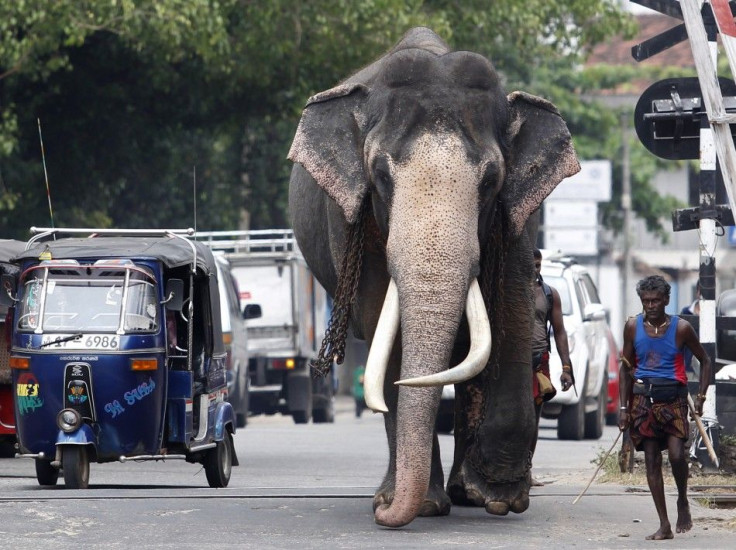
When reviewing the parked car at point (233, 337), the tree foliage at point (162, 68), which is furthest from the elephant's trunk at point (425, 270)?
the tree foliage at point (162, 68)

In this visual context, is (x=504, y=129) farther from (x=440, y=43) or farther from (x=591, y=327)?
(x=591, y=327)

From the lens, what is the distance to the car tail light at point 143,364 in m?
13.4

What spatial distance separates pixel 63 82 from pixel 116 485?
1344 centimetres

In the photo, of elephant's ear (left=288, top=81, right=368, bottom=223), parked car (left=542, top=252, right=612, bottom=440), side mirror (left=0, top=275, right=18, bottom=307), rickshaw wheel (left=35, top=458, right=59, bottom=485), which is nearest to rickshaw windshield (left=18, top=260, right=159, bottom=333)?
side mirror (left=0, top=275, right=18, bottom=307)

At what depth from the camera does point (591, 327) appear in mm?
20969

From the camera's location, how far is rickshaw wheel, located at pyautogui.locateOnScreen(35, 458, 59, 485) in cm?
1368

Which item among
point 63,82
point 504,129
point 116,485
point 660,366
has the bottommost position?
point 116,485

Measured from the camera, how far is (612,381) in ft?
83.3

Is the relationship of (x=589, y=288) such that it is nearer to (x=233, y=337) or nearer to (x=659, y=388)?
(x=233, y=337)

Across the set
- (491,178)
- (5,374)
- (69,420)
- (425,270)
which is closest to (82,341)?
(69,420)

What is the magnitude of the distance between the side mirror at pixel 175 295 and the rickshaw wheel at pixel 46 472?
1506 millimetres

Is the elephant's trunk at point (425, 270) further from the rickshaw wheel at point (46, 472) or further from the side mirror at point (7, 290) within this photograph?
the side mirror at point (7, 290)

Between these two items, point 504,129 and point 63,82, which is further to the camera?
point 63,82

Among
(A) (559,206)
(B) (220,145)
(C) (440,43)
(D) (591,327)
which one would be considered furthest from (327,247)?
(B) (220,145)
